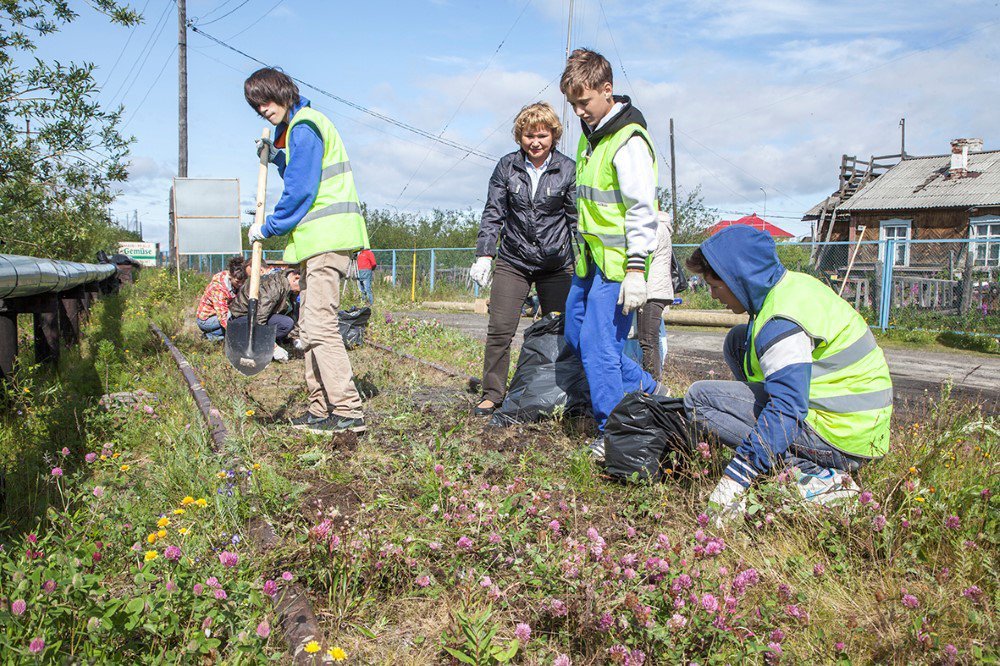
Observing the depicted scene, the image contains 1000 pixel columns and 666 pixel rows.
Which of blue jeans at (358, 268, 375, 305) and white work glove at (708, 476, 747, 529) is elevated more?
blue jeans at (358, 268, 375, 305)

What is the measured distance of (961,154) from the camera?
3114 centimetres

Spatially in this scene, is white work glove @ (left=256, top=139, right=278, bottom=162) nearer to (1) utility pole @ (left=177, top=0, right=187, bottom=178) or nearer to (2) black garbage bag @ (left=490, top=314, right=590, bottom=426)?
(2) black garbage bag @ (left=490, top=314, right=590, bottom=426)

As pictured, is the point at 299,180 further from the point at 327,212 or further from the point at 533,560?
the point at 533,560

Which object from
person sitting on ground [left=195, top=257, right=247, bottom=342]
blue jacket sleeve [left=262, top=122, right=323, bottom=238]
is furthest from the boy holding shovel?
person sitting on ground [left=195, top=257, right=247, bottom=342]

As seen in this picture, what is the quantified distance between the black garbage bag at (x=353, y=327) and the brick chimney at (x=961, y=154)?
31735mm

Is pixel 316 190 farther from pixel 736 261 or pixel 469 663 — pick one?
pixel 469 663

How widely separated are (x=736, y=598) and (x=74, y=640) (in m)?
1.76

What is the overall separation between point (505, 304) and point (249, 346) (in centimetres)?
170

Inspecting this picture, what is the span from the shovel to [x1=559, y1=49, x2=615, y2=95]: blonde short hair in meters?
2.05

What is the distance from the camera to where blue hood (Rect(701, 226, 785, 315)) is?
116 inches

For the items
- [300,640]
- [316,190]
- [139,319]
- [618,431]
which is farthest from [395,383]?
[139,319]

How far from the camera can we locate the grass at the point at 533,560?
75.2 inches

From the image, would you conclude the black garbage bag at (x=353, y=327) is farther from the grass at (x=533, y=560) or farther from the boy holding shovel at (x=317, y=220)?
the grass at (x=533, y=560)

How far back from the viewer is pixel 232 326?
472cm
